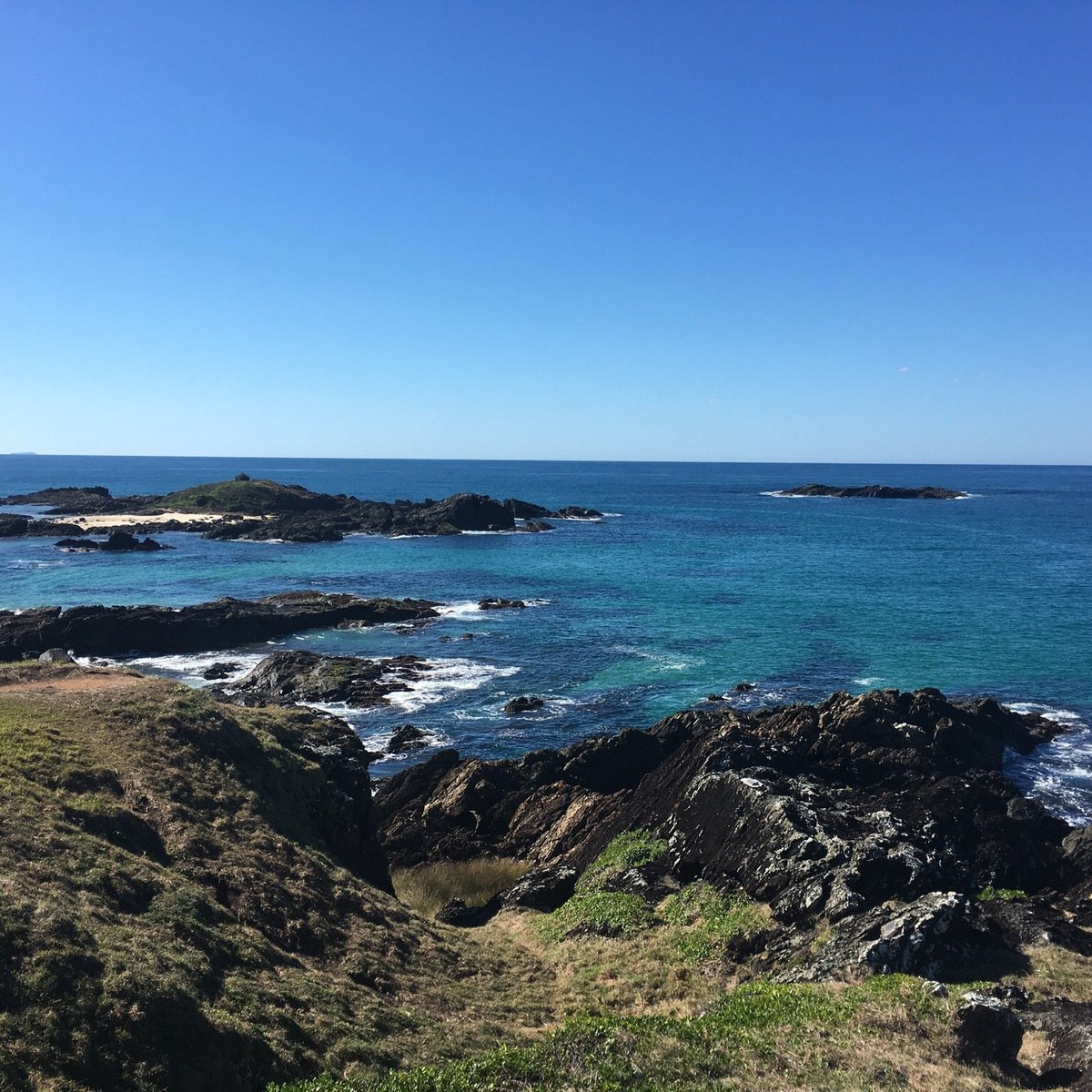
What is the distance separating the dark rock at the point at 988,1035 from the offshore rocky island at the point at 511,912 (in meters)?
0.05

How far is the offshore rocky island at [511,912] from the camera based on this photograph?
1415 cm

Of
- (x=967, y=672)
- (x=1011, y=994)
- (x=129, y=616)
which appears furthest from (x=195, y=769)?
(x=967, y=672)

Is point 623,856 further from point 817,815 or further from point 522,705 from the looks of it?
point 522,705

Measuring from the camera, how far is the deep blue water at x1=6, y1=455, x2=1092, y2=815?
161ft

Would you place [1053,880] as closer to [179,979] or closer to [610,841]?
[610,841]

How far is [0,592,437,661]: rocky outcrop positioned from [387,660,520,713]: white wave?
619 inches

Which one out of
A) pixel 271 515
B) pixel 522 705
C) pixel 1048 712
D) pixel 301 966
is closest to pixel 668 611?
pixel 522 705

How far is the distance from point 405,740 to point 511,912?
60.2ft

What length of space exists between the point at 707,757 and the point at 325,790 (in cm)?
1360

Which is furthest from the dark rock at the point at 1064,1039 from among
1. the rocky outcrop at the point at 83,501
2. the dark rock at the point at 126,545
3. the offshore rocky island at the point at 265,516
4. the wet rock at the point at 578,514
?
the rocky outcrop at the point at 83,501

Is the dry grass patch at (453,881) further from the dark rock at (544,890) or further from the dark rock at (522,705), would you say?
the dark rock at (522,705)

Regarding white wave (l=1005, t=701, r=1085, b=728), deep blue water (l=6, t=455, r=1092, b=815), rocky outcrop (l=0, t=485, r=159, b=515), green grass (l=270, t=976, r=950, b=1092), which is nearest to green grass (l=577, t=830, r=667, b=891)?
green grass (l=270, t=976, r=950, b=1092)

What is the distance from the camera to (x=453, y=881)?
29828 mm

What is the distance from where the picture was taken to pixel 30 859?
17406mm
